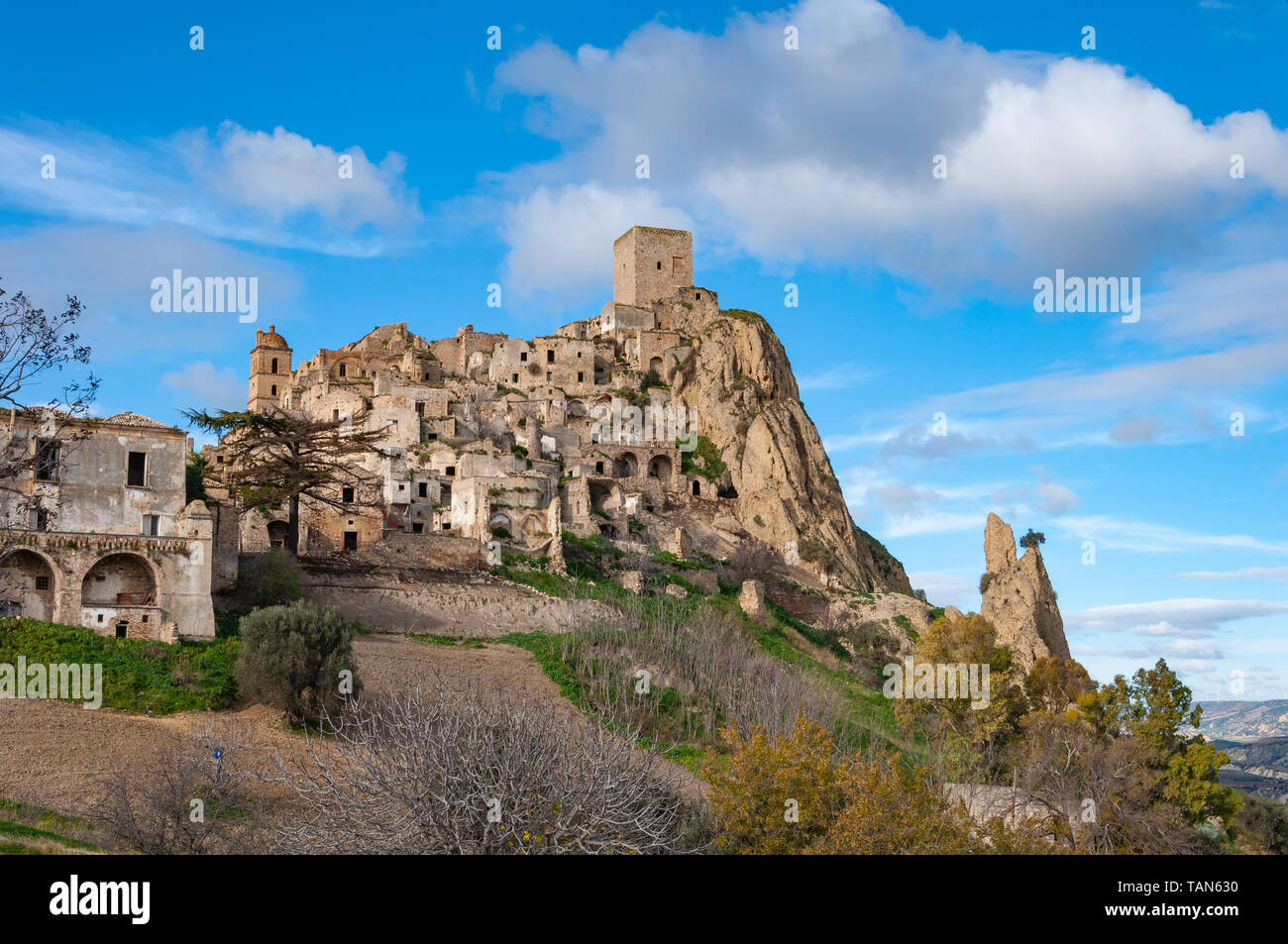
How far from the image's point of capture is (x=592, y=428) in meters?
70.1

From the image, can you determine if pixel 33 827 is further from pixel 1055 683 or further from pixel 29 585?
pixel 1055 683

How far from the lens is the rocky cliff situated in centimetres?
6444

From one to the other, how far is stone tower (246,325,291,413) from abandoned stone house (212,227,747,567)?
89 mm

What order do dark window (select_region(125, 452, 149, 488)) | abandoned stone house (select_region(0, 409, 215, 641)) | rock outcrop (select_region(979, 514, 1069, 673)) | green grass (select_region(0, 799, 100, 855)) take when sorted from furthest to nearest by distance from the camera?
1. rock outcrop (select_region(979, 514, 1069, 673))
2. dark window (select_region(125, 452, 149, 488))
3. abandoned stone house (select_region(0, 409, 215, 641))
4. green grass (select_region(0, 799, 100, 855))

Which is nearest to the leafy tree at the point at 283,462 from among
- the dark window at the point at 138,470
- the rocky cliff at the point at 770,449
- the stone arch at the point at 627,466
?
the dark window at the point at 138,470

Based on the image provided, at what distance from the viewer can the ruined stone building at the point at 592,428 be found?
52.8 meters

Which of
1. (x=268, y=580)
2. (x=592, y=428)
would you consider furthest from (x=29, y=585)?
(x=592, y=428)

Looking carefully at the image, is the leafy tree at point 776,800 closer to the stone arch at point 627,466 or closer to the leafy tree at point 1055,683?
the leafy tree at point 1055,683

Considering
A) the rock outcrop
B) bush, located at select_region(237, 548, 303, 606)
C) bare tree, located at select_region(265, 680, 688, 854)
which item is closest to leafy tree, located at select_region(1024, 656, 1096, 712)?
the rock outcrop

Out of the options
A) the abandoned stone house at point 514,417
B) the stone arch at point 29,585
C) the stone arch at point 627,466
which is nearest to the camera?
the stone arch at point 29,585

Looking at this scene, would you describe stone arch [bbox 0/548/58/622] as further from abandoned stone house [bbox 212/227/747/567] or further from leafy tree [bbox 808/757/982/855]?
leafy tree [bbox 808/757/982/855]

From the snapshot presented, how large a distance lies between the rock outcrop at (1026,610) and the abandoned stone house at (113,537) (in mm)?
27333
